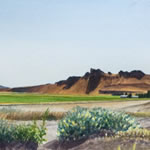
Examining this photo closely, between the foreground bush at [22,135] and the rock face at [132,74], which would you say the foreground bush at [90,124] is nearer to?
the foreground bush at [22,135]

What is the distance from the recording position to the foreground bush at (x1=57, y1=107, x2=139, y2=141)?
13750mm

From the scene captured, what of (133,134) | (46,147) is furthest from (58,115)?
(133,134)

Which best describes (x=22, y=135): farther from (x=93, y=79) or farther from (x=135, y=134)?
(x=93, y=79)

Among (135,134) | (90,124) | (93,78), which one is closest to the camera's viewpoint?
(135,134)

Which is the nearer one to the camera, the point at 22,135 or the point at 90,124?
the point at 22,135

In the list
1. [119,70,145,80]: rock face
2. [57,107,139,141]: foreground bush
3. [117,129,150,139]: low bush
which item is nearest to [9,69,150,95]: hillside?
[119,70,145,80]: rock face

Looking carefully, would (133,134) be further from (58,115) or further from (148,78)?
(148,78)

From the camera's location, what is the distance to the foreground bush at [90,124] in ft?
45.1

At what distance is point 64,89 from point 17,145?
5609 inches

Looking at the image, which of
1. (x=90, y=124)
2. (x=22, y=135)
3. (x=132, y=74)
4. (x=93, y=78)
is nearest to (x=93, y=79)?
(x=93, y=78)

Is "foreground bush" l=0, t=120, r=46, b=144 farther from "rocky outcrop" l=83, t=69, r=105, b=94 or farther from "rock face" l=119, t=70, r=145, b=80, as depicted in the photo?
"rock face" l=119, t=70, r=145, b=80

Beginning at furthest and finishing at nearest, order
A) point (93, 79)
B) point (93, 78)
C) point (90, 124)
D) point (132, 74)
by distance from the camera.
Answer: point (132, 74) → point (93, 78) → point (93, 79) → point (90, 124)

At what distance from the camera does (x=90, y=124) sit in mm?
13828

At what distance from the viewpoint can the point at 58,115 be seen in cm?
2508
